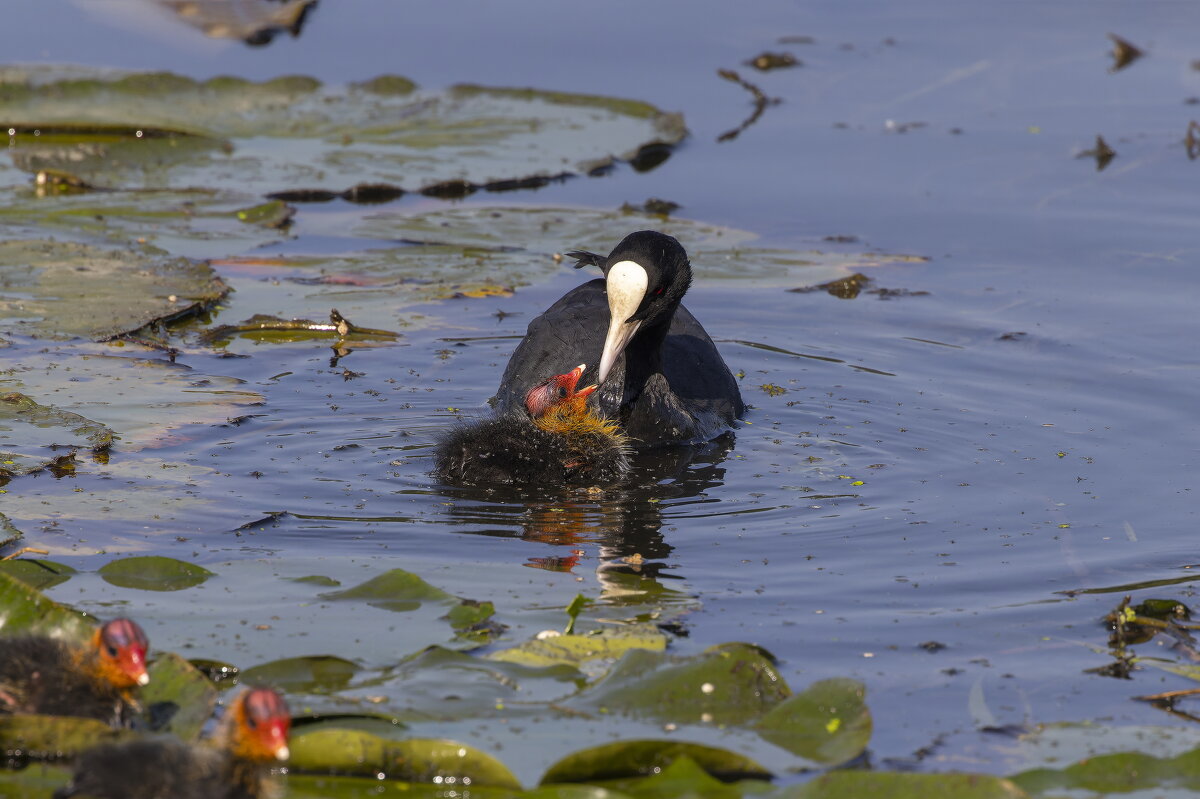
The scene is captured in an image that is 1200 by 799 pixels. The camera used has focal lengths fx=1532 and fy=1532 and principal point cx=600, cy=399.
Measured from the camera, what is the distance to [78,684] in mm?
2971

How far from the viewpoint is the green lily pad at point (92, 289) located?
244 inches

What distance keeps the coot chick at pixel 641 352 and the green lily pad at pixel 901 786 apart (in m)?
2.63

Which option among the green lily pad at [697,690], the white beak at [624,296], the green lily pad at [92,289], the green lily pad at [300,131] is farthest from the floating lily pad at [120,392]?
the green lily pad at [300,131]

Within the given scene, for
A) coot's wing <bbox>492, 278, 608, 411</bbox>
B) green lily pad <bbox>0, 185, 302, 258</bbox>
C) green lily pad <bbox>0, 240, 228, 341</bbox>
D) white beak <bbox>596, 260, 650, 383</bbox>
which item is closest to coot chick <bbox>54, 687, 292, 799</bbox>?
white beak <bbox>596, 260, 650, 383</bbox>

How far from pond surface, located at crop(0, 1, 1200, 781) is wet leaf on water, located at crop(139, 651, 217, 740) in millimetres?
238

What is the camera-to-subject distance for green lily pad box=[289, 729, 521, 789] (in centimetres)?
279

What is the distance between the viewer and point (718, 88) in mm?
10859

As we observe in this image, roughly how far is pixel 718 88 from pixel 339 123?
2.80 metres

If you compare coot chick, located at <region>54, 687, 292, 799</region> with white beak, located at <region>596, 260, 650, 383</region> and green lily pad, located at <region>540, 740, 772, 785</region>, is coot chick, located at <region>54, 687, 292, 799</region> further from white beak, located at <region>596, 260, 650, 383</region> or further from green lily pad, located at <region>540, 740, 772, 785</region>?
white beak, located at <region>596, 260, 650, 383</region>

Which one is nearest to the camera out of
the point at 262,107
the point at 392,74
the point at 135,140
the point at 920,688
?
the point at 920,688

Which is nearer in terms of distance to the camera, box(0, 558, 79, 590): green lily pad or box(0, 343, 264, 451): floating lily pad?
box(0, 558, 79, 590): green lily pad

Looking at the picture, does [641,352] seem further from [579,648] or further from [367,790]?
[367,790]

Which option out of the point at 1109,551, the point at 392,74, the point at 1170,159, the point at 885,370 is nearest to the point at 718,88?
the point at 392,74

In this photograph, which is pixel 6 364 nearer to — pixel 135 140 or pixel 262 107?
pixel 135 140
